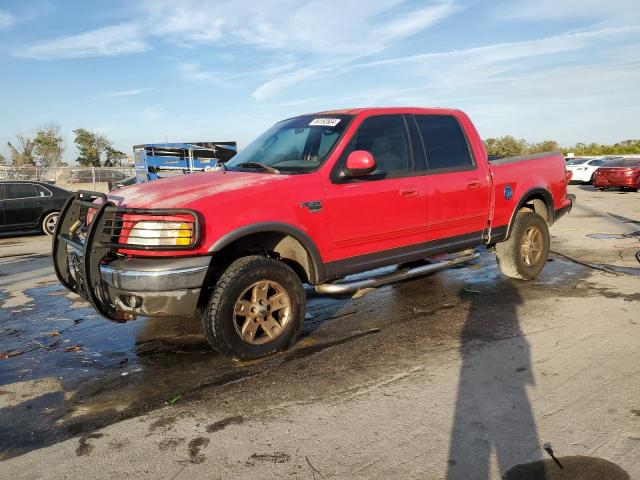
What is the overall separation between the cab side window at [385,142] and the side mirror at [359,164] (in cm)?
24

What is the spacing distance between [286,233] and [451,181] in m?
2.06

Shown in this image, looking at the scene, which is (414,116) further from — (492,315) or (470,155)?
(492,315)

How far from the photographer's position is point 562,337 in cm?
441

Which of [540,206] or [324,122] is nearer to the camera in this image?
[324,122]

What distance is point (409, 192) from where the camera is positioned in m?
4.89

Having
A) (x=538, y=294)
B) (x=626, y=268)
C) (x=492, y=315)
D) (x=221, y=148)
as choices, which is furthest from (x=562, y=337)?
(x=221, y=148)

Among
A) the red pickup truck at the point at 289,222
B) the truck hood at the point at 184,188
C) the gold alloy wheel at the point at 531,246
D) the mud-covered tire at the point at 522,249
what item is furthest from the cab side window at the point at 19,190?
the gold alloy wheel at the point at 531,246

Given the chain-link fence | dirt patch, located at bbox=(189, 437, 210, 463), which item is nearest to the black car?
dirt patch, located at bbox=(189, 437, 210, 463)

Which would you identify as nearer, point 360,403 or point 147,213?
point 360,403

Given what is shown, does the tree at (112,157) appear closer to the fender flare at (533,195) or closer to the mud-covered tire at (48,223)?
the mud-covered tire at (48,223)

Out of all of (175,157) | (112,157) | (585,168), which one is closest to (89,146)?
(112,157)

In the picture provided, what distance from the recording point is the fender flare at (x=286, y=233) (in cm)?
379

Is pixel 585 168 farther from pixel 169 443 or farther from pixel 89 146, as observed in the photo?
pixel 89 146

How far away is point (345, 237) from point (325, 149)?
802 millimetres
